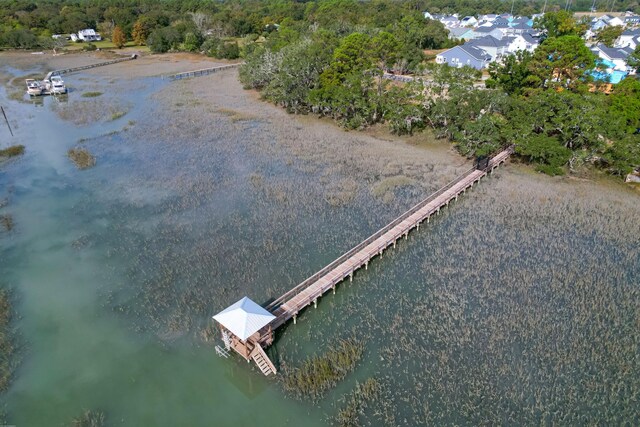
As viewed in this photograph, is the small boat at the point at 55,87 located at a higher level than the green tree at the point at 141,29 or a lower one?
lower

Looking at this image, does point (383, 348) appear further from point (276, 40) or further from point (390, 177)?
point (276, 40)

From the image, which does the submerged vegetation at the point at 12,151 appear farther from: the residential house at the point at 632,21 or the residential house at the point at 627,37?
the residential house at the point at 632,21

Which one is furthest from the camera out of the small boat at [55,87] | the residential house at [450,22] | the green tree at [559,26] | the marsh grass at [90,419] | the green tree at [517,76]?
the residential house at [450,22]

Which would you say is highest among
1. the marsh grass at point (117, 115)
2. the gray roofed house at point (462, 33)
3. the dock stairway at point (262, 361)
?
the gray roofed house at point (462, 33)

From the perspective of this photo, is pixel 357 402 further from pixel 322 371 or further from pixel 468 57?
pixel 468 57

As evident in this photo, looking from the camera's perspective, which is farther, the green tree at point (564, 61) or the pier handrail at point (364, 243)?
the green tree at point (564, 61)

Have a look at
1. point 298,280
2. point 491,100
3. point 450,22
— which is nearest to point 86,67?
point 491,100

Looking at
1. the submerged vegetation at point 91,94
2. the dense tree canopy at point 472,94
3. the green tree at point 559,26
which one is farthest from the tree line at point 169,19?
the submerged vegetation at point 91,94

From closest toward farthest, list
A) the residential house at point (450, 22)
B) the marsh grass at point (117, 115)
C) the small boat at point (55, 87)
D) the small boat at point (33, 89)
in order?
the marsh grass at point (117, 115) < the small boat at point (33, 89) < the small boat at point (55, 87) < the residential house at point (450, 22)
